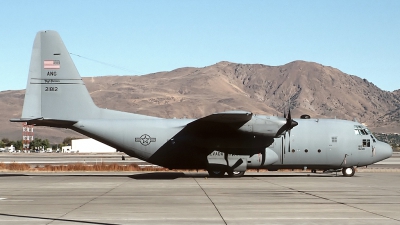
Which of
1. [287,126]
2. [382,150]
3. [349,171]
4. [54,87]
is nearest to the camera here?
[287,126]

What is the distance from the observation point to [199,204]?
17.8 metres

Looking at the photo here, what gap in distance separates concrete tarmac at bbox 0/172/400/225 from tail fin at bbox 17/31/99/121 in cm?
605

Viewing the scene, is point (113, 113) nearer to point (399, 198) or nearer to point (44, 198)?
point (44, 198)

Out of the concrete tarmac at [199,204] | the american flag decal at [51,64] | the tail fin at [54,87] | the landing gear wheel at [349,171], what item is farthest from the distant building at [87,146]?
the concrete tarmac at [199,204]

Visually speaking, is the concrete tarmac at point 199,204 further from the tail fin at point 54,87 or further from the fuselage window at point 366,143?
the fuselage window at point 366,143

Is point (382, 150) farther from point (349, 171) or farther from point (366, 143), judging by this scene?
point (349, 171)

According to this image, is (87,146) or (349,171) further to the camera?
(87,146)

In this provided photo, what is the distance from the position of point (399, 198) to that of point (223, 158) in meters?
12.7

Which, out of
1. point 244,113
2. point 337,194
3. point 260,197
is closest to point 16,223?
point 260,197

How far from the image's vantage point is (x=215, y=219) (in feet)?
47.3

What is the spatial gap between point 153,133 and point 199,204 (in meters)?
13.3

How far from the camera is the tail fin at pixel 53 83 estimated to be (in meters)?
30.3

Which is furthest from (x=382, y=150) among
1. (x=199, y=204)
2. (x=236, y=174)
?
(x=199, y=204)

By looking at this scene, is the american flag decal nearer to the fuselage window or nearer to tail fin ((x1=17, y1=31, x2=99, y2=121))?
Answer: tail fin ((x1=17, y1=31, x2=99, y2=121))
